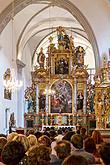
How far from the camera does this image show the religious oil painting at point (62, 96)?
2503 centimetres

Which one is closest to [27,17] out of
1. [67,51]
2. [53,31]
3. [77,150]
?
[67,51]

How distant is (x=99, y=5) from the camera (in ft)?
56.7

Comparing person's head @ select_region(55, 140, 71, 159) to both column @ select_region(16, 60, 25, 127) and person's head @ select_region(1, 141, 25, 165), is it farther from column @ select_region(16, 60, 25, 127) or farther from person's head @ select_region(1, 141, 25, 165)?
column @ select_region(16, 60, 25, 127)

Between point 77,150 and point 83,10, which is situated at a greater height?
point 83,10

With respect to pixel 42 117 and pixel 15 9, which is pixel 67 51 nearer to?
pixel 42 117

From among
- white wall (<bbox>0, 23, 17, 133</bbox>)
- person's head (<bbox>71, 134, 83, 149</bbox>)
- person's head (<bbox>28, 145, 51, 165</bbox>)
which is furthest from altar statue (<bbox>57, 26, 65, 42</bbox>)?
person's head (<bbox>28, 145, 51, 165</bbox>)

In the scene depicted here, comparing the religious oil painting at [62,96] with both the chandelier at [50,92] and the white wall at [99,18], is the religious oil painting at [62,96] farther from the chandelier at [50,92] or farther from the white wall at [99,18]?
the white wall at [99,18]

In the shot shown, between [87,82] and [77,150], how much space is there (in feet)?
62.3

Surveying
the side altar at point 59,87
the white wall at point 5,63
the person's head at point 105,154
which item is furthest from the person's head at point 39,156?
the side altar at point 59,87

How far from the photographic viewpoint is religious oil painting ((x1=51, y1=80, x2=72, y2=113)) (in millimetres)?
25031

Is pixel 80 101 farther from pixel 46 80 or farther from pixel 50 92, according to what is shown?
pixel 46 80

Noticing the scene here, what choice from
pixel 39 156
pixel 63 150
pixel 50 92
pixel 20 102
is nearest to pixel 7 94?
pixel 20 102

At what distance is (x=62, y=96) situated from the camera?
83.0ft

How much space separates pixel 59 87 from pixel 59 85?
13 cm
